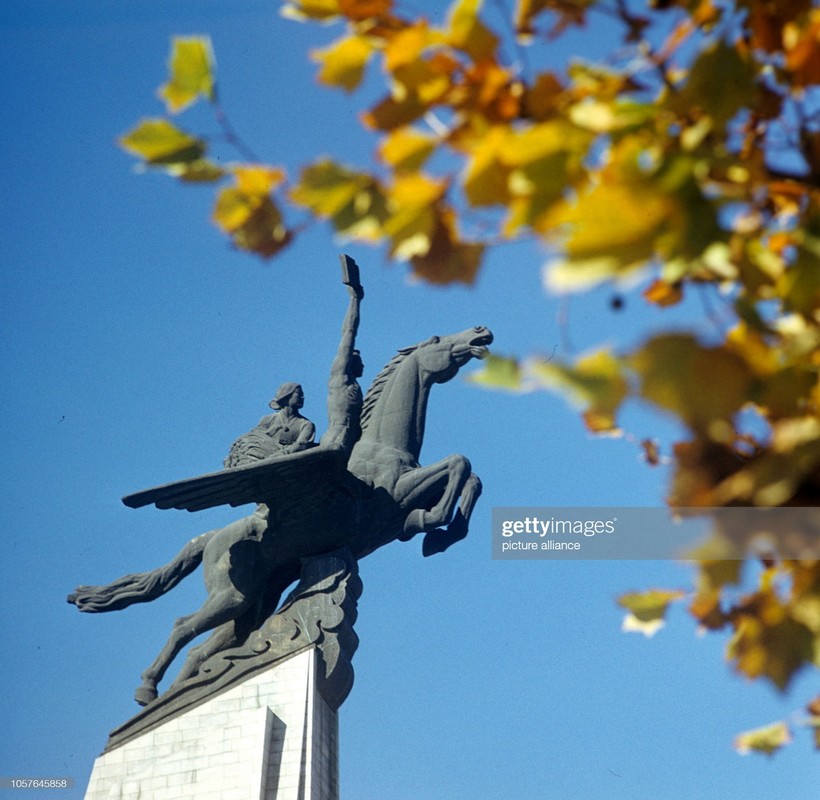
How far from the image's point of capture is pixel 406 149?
1659mm

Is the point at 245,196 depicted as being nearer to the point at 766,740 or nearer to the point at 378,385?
the point at 766,740

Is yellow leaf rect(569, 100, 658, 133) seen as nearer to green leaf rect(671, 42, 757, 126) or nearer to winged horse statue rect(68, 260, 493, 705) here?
green leaf rect(671, 42, 757, 126)

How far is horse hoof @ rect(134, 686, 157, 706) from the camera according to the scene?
27.7 feet

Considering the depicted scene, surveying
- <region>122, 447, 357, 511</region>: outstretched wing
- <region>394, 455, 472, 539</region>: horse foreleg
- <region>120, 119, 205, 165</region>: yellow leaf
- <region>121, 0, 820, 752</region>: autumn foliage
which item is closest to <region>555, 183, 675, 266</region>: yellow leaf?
<region>121, 0, 820, 752</region>: autumn foliage

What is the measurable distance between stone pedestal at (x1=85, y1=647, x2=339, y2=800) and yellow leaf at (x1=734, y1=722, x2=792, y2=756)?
222 inches

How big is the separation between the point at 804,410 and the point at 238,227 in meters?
0.99

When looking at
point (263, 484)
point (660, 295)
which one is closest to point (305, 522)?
point (263, 484)

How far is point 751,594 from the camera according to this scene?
1.89 m

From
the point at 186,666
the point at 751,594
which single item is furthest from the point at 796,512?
the point at 186,666

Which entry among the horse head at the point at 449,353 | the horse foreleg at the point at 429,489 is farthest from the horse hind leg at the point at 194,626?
the horse head at the point at 449,353

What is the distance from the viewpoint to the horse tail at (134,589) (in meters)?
8.84

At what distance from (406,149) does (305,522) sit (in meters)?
6.82

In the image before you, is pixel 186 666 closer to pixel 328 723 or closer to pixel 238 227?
pixel 328 723

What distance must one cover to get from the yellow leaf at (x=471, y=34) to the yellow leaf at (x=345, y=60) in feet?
0.50
